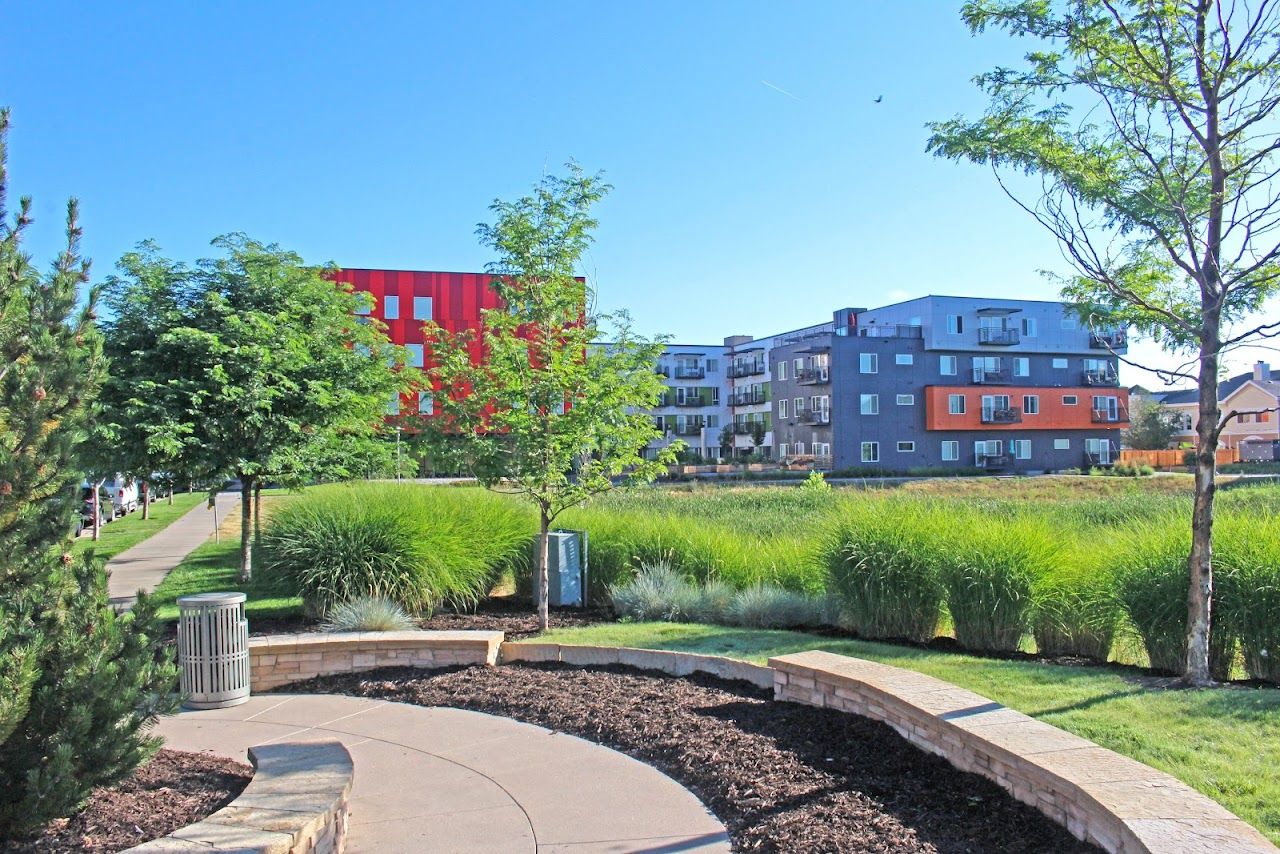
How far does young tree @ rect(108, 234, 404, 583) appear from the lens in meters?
13.2

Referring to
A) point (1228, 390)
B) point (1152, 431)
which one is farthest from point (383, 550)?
point (1228, 390)

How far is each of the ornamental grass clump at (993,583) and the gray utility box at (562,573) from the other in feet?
15.5

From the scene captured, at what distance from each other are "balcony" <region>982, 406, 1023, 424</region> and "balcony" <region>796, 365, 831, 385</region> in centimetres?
1077

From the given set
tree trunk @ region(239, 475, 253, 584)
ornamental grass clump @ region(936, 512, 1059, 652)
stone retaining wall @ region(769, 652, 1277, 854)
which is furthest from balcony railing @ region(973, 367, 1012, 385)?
stone retaining wall @ region(769, 652, 1277, 854)

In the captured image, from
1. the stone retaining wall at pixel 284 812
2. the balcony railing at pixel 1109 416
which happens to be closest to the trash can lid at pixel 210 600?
the stone retaining wall at pixel 284 812

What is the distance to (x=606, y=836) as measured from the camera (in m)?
4.67

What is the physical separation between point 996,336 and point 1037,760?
6564 cm

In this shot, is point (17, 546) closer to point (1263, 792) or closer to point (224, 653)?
point (224, 653)

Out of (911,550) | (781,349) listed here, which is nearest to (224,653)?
(911,550)

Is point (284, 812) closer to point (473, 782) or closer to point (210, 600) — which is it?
point (473, 782)

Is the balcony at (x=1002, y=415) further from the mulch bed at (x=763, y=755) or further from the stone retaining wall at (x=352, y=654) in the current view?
the mulch bed at (x=763, y=755)

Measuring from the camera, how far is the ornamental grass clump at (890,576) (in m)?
8.67

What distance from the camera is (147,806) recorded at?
442cm

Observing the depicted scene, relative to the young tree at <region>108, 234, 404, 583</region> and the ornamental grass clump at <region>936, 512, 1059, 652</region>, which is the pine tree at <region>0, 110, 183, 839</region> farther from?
the young tree at <region>108, 234, 404, 583</region>
